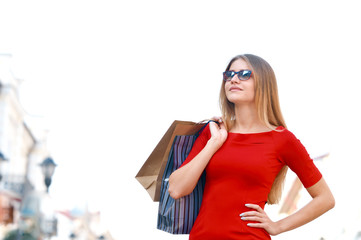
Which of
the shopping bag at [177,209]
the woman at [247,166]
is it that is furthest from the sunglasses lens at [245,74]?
the shopping bag at [177,209]

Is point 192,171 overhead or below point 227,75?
below

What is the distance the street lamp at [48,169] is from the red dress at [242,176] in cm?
532

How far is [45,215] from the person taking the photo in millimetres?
24203

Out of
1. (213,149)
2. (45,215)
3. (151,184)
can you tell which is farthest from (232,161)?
(45,215)

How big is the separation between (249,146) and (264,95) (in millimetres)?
252

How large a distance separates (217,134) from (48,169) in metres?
5.42

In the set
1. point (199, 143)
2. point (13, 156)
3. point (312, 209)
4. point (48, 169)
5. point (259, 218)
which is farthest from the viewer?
point (13, 156)

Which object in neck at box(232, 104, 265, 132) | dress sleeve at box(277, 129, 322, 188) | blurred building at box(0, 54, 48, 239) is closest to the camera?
dress sleeve at box(277, 129, 322, 188)

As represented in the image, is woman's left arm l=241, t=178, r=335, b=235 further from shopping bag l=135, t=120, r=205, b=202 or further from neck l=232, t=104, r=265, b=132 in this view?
shopping bag l=135, t=120, r=205, b=202

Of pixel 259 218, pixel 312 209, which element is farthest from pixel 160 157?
pixel 312 209

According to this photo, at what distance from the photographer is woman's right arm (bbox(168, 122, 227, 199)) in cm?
213

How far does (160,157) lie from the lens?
2383mm

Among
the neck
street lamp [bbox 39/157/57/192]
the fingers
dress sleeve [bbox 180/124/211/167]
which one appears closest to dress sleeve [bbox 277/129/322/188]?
the neck

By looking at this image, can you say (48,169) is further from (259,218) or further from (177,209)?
(259,218)
